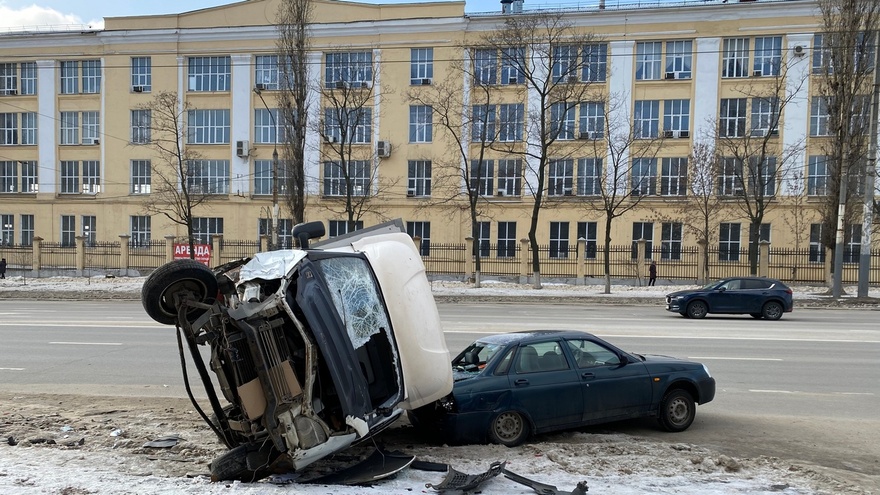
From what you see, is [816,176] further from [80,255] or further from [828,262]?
[80,255]

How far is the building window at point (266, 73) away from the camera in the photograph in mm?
44031

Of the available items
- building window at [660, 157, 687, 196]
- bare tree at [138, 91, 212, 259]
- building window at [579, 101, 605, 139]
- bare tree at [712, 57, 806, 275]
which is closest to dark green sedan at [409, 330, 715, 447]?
bare tree at [712, 57, 806, 275]

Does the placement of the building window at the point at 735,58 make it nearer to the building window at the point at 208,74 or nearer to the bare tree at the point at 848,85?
the bare tree at the point at 848,85

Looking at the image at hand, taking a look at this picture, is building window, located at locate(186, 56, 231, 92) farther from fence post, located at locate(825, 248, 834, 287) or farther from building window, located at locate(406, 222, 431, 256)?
fence post, located at locate(825, 248, 834, 287)

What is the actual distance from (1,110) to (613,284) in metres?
44.6

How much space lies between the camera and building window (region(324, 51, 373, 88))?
138ft

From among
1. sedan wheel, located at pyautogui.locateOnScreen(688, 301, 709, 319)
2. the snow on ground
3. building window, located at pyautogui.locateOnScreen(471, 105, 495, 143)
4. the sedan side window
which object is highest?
building window, located at pyautogui.locateOnScreen(471, 105, 495, 143)

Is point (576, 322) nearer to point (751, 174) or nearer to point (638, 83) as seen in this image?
Result: point (751, 174)

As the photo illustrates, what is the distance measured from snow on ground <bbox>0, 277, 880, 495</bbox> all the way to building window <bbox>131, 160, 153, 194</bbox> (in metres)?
40.7

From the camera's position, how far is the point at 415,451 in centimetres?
700

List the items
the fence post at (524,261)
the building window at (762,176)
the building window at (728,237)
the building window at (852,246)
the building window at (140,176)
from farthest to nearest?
the building window at (140,176) → the building window at (728,237) → the building window at (852,246) → the fence post at (524,261) → the building window at (762,176)

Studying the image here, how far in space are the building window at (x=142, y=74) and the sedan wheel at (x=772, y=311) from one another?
134ft

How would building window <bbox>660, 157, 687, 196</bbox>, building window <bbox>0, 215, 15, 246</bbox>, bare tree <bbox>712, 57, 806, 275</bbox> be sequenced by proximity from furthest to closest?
1. building window <bbox>0, 215, 15, 246</bbox>
2. building window <bbox>660, 157, 687, 196</bbox>
3. bare tree <bbox>712, 57, 806, 275</bbox>

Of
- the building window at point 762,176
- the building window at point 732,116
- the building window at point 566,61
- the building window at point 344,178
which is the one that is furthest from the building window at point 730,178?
the building window at point 344,178
